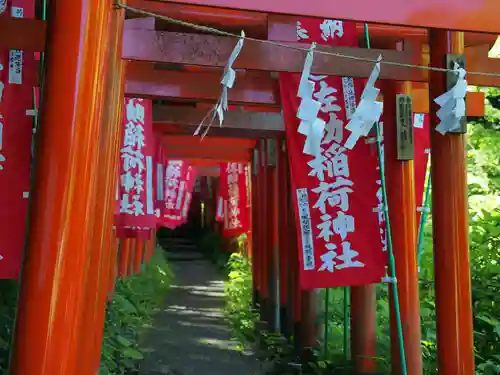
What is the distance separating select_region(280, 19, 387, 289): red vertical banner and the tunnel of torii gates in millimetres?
106

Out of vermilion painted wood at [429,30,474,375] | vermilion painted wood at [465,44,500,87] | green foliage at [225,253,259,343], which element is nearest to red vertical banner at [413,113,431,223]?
vermilion painted wood at [465,44,500,87]

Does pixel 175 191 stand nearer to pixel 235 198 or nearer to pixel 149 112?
pixel 235 198

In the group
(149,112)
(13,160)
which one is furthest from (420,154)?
(13,160)

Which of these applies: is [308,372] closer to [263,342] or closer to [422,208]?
[263,342]

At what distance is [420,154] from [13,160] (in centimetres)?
386

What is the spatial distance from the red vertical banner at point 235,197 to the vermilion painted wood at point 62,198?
962 centimetres

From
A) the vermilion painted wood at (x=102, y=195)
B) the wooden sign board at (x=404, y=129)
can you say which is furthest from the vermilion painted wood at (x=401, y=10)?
the wooden sign board at (x=404, y=129)

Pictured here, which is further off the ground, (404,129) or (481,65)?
(481,65)

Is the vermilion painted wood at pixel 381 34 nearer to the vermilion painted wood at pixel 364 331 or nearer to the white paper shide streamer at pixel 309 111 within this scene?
the white paper shide streamer at pixel 309 111

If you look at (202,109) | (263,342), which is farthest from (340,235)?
(263,342)

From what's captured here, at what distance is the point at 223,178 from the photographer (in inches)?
544

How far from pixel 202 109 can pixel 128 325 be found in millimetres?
3748

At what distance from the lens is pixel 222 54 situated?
396cm

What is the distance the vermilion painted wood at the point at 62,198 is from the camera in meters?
2.22
